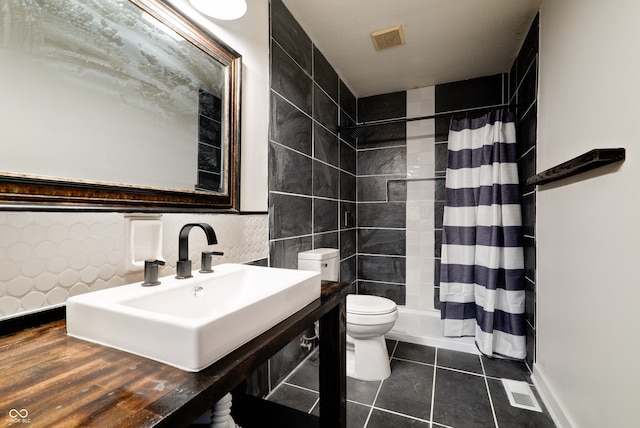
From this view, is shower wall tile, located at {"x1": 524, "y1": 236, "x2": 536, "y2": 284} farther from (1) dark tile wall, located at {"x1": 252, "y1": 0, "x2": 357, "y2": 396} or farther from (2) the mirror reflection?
(2) the mirror reflection

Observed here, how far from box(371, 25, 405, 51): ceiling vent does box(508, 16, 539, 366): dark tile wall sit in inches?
32.2

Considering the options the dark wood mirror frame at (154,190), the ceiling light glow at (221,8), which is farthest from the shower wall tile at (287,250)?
the ceiling light glow at (221,8)

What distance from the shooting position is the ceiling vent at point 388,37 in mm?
1944

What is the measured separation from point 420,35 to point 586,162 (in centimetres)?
146

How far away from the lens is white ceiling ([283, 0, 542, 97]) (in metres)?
1.74

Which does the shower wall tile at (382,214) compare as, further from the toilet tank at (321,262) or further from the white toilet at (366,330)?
the white toilet at (366,330)

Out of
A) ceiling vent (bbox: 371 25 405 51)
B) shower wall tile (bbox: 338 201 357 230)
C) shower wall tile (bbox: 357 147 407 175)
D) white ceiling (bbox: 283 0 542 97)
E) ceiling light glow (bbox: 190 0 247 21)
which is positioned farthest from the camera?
shower wall tile (bbox: 357 147 407 175)

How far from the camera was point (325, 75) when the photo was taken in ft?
7.56

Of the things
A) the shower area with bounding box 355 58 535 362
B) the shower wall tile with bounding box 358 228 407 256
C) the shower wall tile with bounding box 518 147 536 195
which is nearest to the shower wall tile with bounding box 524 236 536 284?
the shower wall tile with bounding box 518 147 536 195

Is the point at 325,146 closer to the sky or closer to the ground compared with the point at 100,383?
closer to the sky

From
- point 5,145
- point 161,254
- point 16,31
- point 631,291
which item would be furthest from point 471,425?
point 16,31

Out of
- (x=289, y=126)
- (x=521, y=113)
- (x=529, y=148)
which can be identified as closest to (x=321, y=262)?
(x=289, y=126)

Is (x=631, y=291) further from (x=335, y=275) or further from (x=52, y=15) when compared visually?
(x=52, y=15)

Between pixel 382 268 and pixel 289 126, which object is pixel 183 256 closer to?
pixel 289 126
